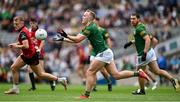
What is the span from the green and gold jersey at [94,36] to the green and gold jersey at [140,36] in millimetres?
2348

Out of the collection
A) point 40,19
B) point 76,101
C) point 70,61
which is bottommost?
point 76,101

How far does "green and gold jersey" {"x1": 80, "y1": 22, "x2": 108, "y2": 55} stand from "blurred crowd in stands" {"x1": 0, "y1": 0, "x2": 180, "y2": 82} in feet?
50.0

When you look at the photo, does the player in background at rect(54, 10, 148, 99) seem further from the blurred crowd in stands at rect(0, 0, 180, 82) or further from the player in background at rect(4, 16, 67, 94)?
the blurred crowd in stands at rect(0, 0, 180, 82)

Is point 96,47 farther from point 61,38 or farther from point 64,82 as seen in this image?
point 64,82

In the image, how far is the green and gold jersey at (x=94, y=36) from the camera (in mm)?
19631

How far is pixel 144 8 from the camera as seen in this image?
39.6 meters

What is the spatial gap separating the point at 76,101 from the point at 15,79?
446cm

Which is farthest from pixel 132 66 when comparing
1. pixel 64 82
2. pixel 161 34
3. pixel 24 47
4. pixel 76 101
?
pixel 76 101

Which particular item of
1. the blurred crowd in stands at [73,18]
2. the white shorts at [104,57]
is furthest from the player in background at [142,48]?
the blurred crowd in stands at [73,18]

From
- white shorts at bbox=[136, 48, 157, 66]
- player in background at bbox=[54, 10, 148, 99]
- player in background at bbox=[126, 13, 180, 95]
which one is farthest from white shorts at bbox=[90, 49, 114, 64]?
white shorts at bbox=[136, 48, 157, 66]

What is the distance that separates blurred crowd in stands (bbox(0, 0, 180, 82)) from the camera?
1473 inches

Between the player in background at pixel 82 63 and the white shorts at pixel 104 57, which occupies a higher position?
the player in background at pixel 82 63

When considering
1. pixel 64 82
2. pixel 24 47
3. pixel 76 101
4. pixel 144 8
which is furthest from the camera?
pixel 144 8

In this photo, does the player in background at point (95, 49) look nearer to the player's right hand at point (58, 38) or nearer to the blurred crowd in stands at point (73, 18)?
the player's right hand at point (58, 38)
